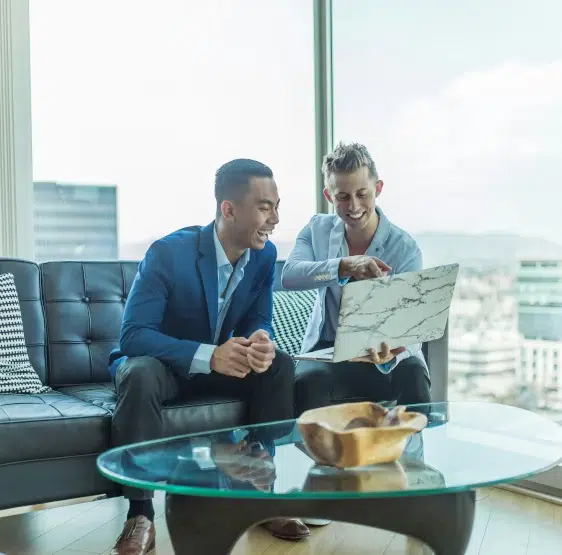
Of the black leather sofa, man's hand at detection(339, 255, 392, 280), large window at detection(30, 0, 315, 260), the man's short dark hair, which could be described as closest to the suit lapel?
the man's short dark hair

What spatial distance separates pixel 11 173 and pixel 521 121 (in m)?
2.00

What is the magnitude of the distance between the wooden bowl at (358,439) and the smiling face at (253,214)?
932mm

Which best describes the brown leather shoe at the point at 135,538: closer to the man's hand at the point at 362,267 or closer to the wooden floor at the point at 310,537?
the wooden floor at the point at 310,537

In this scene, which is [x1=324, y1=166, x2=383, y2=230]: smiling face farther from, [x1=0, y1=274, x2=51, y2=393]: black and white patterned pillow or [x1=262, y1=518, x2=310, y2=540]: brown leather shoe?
[x1=0, y1=274, x2=51, y2=393]: black and white patterned pillow

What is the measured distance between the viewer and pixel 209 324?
247 cm

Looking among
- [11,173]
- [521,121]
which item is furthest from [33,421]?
[521,121]

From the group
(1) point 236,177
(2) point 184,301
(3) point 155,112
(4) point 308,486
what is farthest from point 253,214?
(3) point 155,112

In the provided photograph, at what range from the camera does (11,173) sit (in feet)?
10.7

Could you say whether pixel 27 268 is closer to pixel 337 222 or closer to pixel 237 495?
pixel 337 222

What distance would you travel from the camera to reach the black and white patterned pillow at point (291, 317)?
2947 mm

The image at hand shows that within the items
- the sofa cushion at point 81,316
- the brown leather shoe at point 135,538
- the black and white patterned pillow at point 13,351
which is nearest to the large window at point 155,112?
the sofa cushion at point 81,316

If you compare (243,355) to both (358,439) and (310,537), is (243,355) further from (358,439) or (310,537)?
(358,439)

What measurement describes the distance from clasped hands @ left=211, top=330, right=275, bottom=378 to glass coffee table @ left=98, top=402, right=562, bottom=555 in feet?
1.83

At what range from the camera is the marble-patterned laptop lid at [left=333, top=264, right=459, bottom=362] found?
1981mm
